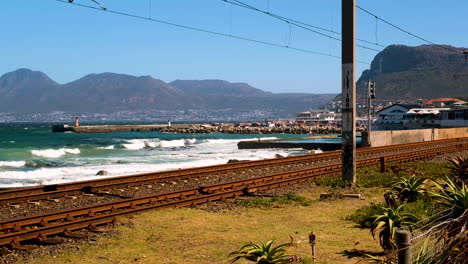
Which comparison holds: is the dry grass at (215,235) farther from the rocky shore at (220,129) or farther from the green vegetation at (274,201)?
the rocky shore at (220,129)

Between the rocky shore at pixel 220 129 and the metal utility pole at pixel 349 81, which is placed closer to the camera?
the metal utility pole at pixel 349 81

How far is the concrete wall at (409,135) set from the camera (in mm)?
42287

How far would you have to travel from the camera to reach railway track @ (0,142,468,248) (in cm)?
1064

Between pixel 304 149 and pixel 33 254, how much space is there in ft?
138

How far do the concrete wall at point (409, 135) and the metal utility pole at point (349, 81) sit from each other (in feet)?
75.7

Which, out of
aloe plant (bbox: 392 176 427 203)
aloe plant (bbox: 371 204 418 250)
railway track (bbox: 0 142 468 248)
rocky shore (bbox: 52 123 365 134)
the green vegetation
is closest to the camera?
aloe plant (bbox: 371 204 418 250)

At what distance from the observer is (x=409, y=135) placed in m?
47.8

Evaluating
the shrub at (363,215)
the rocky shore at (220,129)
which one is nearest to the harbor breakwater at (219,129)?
the rocky shore at (220,129)

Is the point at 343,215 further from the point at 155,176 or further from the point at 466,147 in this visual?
the point at 466,147

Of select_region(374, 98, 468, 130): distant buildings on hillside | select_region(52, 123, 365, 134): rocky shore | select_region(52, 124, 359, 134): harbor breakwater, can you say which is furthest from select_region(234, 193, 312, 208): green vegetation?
select_region(52, 124, 359, 134): harbor breakwater

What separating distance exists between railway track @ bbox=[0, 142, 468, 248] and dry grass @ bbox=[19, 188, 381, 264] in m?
0.66

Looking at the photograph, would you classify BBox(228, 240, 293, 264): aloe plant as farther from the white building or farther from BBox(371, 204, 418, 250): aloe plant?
the white building

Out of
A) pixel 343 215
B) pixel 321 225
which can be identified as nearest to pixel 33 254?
pixel 321 225

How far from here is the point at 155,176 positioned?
2142 cm
